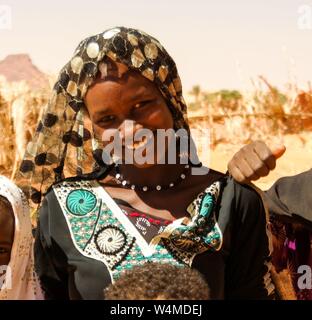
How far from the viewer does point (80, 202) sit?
2.32m

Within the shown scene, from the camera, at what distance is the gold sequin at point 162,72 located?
7.46 ft

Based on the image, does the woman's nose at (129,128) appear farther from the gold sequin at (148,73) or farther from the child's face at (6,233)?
the child's face at (6,233)

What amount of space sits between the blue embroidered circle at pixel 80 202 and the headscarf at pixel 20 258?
0.20m

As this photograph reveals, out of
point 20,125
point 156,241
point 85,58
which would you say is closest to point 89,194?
point 156,241

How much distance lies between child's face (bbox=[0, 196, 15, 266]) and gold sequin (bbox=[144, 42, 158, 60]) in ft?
2.39

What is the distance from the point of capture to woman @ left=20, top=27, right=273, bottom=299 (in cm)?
220

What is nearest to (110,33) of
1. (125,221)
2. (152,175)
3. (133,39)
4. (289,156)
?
(133,39)

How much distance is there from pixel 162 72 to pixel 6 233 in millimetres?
768

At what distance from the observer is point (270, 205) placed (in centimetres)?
300
